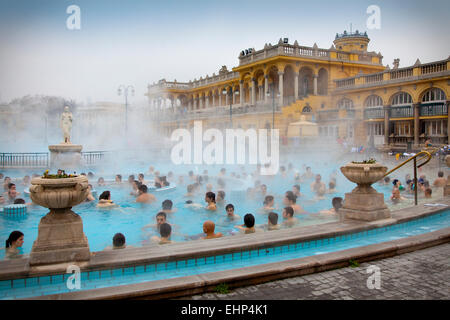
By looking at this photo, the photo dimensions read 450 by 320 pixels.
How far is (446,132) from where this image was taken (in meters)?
25.6

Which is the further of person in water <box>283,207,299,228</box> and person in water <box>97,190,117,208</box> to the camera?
person in water <box>97,190,117,208</box>

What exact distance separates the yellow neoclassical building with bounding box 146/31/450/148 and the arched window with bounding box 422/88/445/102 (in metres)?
0.06

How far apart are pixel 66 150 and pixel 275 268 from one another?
15774 millimetres

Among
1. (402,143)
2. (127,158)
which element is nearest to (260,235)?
(127,158)

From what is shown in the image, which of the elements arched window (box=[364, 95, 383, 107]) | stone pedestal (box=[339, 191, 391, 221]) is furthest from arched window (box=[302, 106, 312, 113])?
stone pedestal (box=[339, 191, 391, 221])

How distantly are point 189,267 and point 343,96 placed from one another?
31288mm

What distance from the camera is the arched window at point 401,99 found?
92.3 ft

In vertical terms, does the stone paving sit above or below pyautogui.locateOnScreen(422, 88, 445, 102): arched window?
below

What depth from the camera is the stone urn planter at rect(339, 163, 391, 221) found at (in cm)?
745

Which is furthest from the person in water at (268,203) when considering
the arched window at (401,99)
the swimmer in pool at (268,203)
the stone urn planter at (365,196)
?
the arched window at (401,99)

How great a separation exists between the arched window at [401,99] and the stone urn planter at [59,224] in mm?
28234

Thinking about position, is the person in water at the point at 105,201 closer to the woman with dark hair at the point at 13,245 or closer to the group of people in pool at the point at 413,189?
the woman with dark hair at the point at 13,245

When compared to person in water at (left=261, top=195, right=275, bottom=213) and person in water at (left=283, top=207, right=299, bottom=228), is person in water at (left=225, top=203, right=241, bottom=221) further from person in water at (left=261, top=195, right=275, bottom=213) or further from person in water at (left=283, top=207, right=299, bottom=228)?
person in water at (left=283, top=207, right=299, bottom=228)

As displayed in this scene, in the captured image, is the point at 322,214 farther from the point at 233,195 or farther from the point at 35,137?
the point at 35,137
